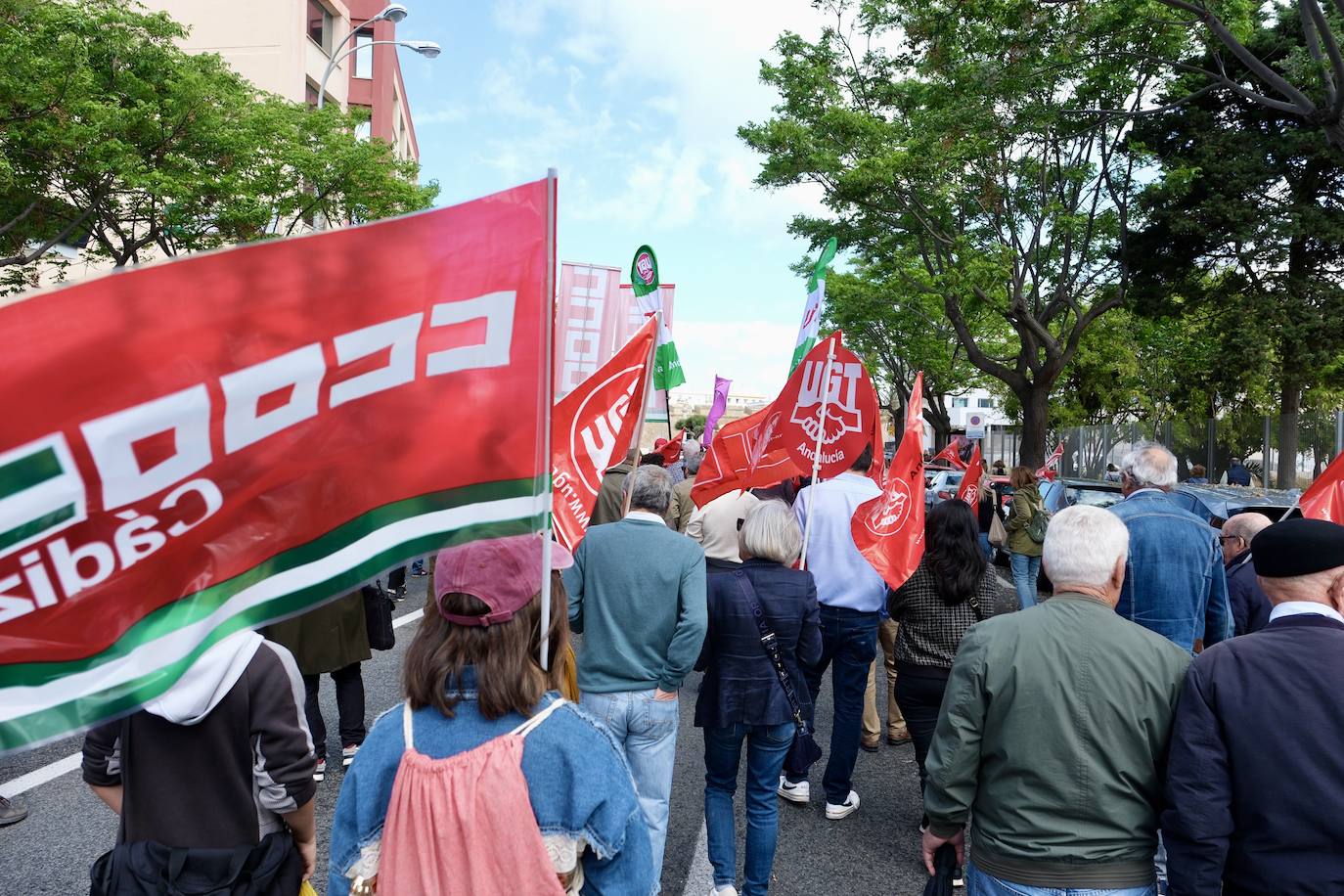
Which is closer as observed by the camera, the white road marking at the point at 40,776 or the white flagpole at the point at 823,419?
the white road marking at the point at 40,776

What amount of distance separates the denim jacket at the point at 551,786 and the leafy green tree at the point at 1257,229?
1882 centimetres

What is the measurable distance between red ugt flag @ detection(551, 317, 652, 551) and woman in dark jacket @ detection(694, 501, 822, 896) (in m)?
0.75

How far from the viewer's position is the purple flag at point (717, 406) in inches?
457

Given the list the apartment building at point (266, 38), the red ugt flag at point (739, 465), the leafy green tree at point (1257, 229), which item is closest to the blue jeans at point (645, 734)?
the red ugt flag at point (739, 465)

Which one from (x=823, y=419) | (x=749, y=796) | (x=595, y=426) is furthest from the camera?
(x=823, y=419)

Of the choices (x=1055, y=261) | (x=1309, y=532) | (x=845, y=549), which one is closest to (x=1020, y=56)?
(x=1055, y=261)

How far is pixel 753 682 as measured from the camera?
4.01m

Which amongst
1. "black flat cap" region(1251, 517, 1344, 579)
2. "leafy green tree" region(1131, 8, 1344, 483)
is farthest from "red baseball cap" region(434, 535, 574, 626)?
Answer: "leafy green tree" region(1131, 8, 1344, 483)

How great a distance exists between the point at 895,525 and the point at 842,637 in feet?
2.17

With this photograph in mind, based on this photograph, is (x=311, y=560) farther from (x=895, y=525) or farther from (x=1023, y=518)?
(x=1023, y=518)

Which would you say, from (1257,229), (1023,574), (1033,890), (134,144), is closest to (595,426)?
(1033,890)

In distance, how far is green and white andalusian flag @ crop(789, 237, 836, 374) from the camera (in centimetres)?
617

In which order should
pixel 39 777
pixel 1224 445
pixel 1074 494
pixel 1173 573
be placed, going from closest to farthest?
pixel 1173 573 < pixel 39 777 < pixel 1074 494 < pixel 1224 445

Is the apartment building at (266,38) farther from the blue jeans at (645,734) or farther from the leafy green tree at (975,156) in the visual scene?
the blue jeans at (645,734)
